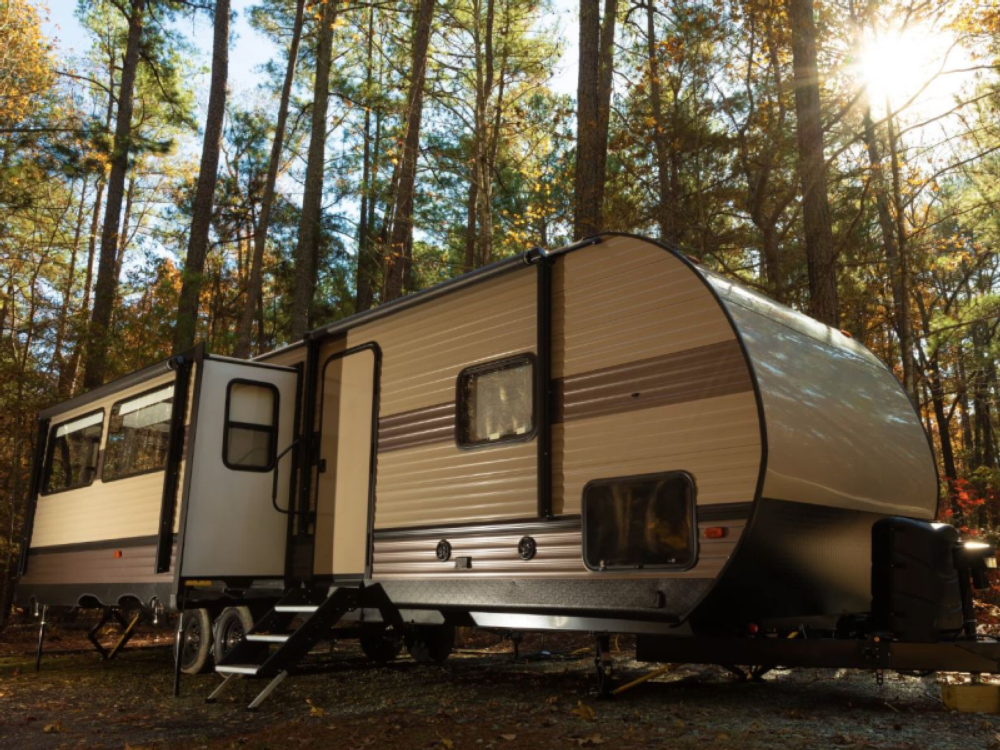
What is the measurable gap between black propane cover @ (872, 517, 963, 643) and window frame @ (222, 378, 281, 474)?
501 cm

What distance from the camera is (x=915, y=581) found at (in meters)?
5.08

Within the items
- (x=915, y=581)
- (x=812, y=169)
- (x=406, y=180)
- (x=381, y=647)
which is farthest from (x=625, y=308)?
(x=406, y=180)

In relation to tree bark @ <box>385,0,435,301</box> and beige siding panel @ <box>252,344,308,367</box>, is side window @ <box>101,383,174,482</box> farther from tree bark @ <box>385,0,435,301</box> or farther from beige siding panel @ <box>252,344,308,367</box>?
tree bark @ <box>385,0,435,301</box>

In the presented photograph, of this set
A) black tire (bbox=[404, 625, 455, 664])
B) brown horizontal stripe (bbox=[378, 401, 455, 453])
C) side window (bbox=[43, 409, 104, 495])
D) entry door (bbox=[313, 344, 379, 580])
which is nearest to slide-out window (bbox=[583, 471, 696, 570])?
brown horizontal stripe (bbox=[378, 401, 455, 453])

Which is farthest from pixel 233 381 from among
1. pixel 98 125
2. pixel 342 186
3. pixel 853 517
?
pixel 342 186

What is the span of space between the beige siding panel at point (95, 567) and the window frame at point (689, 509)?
156 inches

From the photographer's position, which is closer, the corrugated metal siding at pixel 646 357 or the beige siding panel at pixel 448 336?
the corrugated metal siding at pixel 646 357

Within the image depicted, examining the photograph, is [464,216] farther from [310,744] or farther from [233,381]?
[310,744]

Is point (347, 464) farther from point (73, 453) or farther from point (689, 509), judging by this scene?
point (73, 453)

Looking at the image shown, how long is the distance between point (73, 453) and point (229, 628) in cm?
363

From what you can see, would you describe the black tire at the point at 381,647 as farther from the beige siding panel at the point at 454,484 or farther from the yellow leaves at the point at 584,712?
the yellow leaves at the point at 584,712

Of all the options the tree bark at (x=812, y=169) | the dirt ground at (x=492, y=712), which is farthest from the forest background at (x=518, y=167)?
the dirt ground at (x=492, y=712)

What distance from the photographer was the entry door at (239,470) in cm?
749

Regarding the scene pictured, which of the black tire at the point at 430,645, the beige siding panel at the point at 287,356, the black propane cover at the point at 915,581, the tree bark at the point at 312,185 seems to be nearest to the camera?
the black propane cover at the point at 915,581
